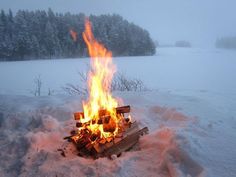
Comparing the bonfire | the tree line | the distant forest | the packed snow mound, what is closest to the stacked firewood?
the bonfire

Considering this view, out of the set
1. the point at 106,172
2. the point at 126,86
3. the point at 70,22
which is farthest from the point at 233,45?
the point at 106,172

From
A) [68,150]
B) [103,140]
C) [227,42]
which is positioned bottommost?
[68,150]

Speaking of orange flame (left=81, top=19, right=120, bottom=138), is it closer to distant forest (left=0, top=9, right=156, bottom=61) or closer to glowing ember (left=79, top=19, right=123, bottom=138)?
glowing ember (left=79, top=19, right=123, bottom=138)

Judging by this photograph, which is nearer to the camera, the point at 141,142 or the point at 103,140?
the point at 103,140

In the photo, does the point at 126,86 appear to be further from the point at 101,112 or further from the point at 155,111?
the point at 101,112

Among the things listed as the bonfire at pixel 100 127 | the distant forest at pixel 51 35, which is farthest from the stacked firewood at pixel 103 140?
the distant forest at pixel 51 35

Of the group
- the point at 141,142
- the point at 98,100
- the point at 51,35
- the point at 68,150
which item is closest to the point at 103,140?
the point at 68,150

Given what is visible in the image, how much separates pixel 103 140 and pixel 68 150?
62 centimetres

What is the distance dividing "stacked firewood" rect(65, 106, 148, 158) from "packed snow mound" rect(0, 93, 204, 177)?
15 centimetres

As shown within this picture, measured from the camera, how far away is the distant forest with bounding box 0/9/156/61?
139 feet

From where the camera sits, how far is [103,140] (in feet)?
15.1

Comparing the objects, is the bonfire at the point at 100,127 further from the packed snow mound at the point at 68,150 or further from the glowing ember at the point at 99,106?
the packed snow mound at the point at 68,150

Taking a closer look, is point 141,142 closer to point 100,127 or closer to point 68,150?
point 100,127

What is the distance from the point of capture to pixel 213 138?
16.1 feet
